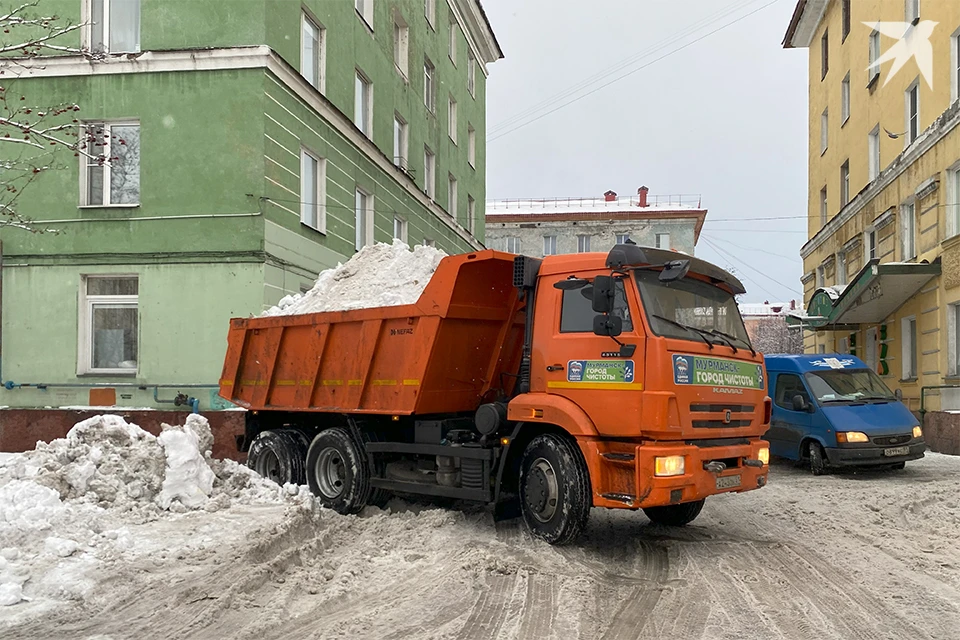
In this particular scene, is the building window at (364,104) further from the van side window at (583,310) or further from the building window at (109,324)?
the van side window at (583,310)

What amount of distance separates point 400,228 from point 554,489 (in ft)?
53.5

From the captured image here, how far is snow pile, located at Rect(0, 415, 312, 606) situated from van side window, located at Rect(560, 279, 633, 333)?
12.4 ft

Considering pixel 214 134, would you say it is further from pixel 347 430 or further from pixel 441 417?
pixel 441 417

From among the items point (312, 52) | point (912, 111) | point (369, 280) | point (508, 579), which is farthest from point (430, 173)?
point (508, 579)

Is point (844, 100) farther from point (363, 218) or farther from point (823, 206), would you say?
point (363, 218)

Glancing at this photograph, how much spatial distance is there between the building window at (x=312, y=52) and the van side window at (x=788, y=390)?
10.7m

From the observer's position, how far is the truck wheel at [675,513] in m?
8.08

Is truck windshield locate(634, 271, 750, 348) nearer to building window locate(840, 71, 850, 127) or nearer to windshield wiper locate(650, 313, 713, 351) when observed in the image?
windshield wiper locate(650, 313, 713, 351)

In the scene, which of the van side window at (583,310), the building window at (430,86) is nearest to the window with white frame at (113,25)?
the van side window at (583,310)

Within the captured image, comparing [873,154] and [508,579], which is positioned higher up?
[873,154]

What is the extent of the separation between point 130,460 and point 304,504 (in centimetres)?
201

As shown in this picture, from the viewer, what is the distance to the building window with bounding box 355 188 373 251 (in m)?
19.1

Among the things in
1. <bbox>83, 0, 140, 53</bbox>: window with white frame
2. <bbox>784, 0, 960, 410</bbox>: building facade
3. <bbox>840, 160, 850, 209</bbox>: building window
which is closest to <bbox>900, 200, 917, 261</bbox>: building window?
<bbox>784, 0, 960, 410</bbox>: building facade

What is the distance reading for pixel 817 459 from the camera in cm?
1190
